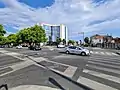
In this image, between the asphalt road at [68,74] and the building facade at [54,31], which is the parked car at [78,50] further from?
the building facade at [54,31]

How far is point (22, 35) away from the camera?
96688 mm

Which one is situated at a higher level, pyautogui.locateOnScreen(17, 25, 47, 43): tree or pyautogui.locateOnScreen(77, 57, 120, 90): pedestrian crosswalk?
pyautogui.locateOnScreen(17, 25, 47, 43): tree

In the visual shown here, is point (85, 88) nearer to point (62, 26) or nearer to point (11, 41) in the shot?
point (11, 41)

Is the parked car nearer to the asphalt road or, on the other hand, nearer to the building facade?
the asphalt road

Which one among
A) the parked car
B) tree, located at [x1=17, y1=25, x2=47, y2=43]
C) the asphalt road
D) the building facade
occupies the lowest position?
the asphalt road

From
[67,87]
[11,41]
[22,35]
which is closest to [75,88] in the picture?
[67,87]

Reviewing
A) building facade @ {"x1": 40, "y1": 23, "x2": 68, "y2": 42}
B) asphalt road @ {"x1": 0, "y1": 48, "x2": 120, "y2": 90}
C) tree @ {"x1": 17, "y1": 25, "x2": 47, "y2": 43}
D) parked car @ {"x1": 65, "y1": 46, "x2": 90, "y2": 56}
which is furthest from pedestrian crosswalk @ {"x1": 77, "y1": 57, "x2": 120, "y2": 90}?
building facade @ {"x1": 40, "y1": 23, "x2": 68, "y2": 42}

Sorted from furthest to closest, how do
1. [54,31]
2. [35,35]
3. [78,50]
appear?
[54,31] → [35,35] → [78,50]

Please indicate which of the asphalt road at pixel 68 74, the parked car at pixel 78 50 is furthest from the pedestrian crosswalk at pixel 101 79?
the parked car at pixel 78 50

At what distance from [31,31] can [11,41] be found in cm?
5181

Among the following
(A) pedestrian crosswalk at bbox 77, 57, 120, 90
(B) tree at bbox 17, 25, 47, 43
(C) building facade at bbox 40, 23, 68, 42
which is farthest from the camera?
(C) building facade at bbox 40, 23, 68, 42

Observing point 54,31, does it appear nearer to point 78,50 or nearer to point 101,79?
point 78,50

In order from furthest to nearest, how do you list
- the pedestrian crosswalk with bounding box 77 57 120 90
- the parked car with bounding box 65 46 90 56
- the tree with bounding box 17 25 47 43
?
the tree with bounding box 17 25 47 43 < the parked car with bounding box 65 46 90 56 < the pedestrian crosswalk with bounding box 77 57 120 90

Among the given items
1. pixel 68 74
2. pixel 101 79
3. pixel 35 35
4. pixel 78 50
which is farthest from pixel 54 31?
pixel 101 79
